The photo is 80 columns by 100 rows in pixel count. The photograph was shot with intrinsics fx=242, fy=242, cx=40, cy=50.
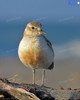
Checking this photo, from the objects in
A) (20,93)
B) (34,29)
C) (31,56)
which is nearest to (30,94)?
(20,93)

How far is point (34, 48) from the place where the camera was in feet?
31.8

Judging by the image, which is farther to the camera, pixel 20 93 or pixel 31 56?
pixel 31 56

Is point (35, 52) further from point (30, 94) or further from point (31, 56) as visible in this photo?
point (30, 94)

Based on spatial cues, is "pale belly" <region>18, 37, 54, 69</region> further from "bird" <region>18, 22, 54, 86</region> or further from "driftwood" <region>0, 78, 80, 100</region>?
"driftwood" <region>0, 78, 80, 100</region>

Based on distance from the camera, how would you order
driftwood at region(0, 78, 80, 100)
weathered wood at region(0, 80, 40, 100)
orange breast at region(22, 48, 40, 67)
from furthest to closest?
orange breast at region(22, 48, 40, 67)
driftwood at region(0, 78, 80, 100)
weathered wood at region(0, 80, 40, 100)

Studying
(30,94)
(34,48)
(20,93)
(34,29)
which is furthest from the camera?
(34,29)

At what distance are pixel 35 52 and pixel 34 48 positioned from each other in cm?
17

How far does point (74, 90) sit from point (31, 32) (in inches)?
114

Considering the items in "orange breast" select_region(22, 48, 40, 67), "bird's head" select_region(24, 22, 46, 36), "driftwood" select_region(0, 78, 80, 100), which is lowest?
"driftwood" select_region(0, 78, 80, 100)

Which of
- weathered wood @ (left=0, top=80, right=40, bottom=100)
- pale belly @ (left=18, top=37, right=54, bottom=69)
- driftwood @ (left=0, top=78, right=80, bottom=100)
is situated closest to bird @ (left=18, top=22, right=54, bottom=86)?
pale belly @ (left=18, top=37, right=54, bottom=69)

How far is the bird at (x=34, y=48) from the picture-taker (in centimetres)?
973

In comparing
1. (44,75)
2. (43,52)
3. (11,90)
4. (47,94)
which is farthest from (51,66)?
(11,90)

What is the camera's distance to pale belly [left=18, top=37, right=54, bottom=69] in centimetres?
972

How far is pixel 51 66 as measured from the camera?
11.3 meters
